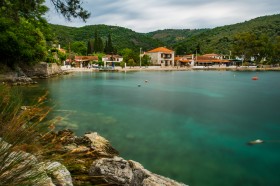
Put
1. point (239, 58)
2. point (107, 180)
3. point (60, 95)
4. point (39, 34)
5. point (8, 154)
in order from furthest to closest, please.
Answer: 1. point (239, 58)
2. point (39, 34)
3. point (60, 95)
4. point (107, 180)
5. point (8, 154)

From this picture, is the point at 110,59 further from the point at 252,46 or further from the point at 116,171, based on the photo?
the point at 116,171

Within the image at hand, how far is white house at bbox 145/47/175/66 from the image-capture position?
8281 centimetres

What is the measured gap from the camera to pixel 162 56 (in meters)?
83.6

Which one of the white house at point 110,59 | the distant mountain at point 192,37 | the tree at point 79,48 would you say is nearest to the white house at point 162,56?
the white house at point 110,59

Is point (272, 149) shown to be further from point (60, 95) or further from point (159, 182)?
point (60, 95)

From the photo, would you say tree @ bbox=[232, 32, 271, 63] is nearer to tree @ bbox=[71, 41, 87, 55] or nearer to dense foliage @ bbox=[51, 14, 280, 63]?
dense foliage @ bbox=[51, 14, 280, 63]

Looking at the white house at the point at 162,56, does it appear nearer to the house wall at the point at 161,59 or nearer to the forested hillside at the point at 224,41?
the house wall at the point at 161,59

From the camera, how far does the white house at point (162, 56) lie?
272 ft

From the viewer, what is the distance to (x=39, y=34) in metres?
35.2

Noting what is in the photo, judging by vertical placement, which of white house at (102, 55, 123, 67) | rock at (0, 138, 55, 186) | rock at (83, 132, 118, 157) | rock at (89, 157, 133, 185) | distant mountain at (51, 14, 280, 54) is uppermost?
distant mountain at (51, 14, 280, 54)

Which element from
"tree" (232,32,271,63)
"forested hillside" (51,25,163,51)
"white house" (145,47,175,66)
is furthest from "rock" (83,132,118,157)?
"forested hillside" (51,25,163,51)

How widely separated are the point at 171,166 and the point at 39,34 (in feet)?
106

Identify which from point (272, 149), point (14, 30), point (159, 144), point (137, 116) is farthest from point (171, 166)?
point (14, 30)

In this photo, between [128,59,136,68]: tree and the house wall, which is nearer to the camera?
[128,59,136,68]: tree
